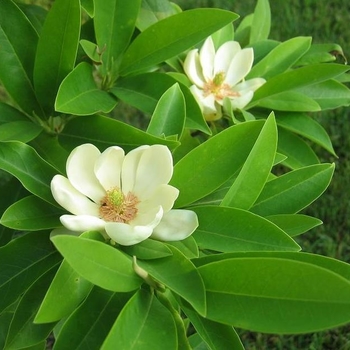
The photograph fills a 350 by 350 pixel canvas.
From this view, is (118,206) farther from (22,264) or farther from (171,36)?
(171,36)

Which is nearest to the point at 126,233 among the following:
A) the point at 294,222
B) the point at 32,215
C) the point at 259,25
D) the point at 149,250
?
the point at 149,250

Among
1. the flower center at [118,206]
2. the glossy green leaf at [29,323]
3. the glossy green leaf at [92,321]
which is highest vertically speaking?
the flower center at [118,206]

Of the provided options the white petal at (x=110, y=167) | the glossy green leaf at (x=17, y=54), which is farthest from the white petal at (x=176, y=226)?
the glossy green leaf at (x=17, y=54)

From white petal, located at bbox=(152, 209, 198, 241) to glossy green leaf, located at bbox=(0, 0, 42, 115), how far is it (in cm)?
34

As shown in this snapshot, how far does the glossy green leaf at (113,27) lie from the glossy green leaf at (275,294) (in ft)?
1.51

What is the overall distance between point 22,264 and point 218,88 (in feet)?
1.63

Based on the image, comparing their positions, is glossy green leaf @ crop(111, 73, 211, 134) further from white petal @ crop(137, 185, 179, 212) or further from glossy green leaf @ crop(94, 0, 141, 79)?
white petal @ crop(137, 185, 179, 212)

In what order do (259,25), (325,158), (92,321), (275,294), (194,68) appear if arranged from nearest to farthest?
1. (275,294)
2. (92,321)
3. (194,68)
4. (259,25)
5. (325,158)

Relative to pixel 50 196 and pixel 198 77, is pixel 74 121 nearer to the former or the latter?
pixel 50 196

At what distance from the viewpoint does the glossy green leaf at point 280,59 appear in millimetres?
1141

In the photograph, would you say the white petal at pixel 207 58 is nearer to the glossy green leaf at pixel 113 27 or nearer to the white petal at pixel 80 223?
the glossy green leaf at pixel 113 27

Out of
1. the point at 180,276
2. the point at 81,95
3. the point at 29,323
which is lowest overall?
the point at 29,323

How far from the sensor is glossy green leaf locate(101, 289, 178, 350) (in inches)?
26.3

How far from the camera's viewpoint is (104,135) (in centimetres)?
88
